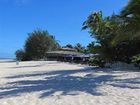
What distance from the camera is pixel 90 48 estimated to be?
3275cm

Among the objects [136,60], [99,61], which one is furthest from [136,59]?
[99,61]

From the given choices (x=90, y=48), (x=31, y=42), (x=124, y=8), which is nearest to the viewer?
(x=124, y=8)

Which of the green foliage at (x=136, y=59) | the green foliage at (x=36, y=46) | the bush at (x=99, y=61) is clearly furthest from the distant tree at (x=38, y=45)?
the green foliage at (x=136, y=59)

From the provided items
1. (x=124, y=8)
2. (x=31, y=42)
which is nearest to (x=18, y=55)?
(x=31, y=42)

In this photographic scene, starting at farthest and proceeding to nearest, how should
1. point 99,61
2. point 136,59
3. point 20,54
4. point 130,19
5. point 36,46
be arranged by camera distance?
point 20,54
point 36,46
point 99,61
point 136,59
point 130,19

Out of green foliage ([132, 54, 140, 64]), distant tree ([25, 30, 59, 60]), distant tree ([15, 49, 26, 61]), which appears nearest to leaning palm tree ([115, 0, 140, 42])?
green foliage ([132, 54, 140, 64])

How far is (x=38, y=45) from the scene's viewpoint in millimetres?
88562

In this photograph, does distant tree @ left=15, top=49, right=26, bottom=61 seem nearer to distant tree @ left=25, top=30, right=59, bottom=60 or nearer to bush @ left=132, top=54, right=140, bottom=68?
distant tree @ left=25, top=30, right=59, bottom=60

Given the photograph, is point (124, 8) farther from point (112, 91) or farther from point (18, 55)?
point (18, 55)

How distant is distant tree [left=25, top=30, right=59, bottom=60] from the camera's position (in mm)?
88188

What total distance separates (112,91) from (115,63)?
72.9 ft

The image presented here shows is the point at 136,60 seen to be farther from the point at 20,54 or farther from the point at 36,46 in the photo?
the point at 20,54

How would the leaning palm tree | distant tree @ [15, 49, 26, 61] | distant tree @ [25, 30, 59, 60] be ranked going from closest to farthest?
the leaning palm tree
distant tree @ [25, 30, 59, 60]
distant tree @ [15, 49, 26, 61]

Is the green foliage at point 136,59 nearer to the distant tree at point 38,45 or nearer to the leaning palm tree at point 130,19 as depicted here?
the leaning palm tree at point 130,19
